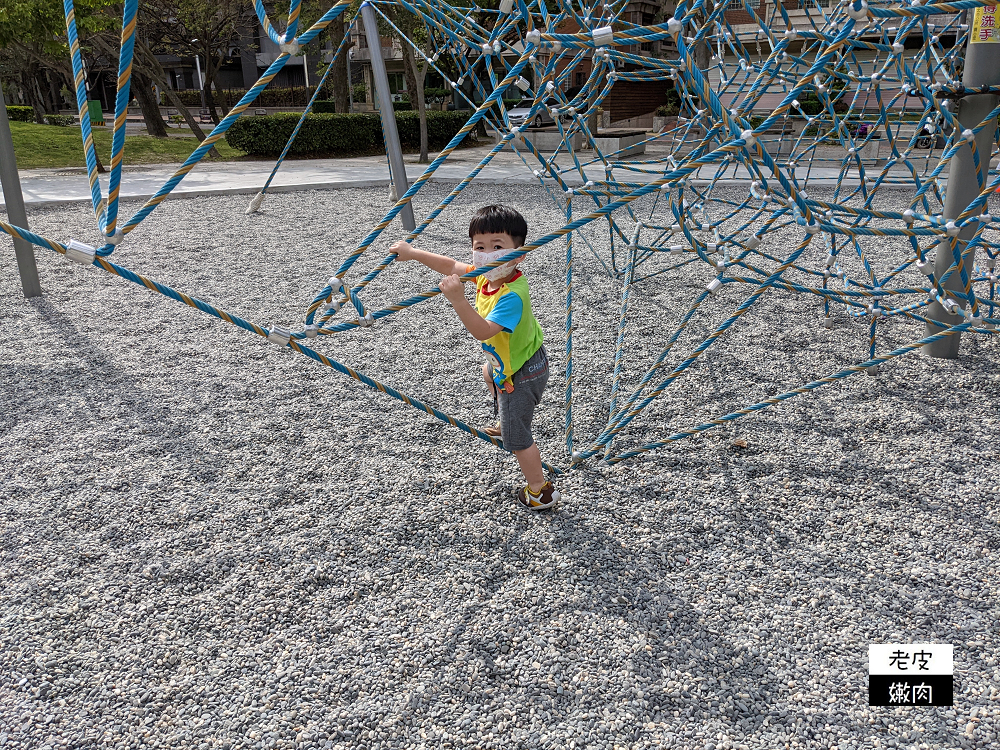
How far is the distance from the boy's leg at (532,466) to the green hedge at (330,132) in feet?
39.9

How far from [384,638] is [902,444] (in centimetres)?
202

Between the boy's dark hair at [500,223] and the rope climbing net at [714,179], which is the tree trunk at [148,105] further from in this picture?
the boy's dark hair at [500,223]

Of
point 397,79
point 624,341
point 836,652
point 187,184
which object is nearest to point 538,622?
point 836,652

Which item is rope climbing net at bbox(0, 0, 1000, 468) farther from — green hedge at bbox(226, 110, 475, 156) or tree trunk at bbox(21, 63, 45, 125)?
tree trunk at bbox(21, 63, 45, 125)

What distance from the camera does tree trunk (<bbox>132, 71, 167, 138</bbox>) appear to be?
17.0 metres

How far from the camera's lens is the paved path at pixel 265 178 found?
8.13 meters

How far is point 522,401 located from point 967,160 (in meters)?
2.52

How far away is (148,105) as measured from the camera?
17.7m

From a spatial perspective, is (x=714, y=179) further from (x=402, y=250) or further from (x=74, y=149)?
(x=74, y=149)

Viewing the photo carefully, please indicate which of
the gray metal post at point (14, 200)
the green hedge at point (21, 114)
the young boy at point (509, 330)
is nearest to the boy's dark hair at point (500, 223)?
the young boy at point (509, 330)

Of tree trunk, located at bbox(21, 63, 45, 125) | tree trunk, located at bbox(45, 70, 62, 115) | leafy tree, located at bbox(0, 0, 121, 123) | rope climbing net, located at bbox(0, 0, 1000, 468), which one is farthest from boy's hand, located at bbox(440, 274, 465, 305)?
tree trunk, located at bbox(45, 70, 62, 115)

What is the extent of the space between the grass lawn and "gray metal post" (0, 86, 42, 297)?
886cm

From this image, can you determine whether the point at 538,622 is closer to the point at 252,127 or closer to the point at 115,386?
the point at 115,386

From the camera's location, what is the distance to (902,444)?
2.70m
